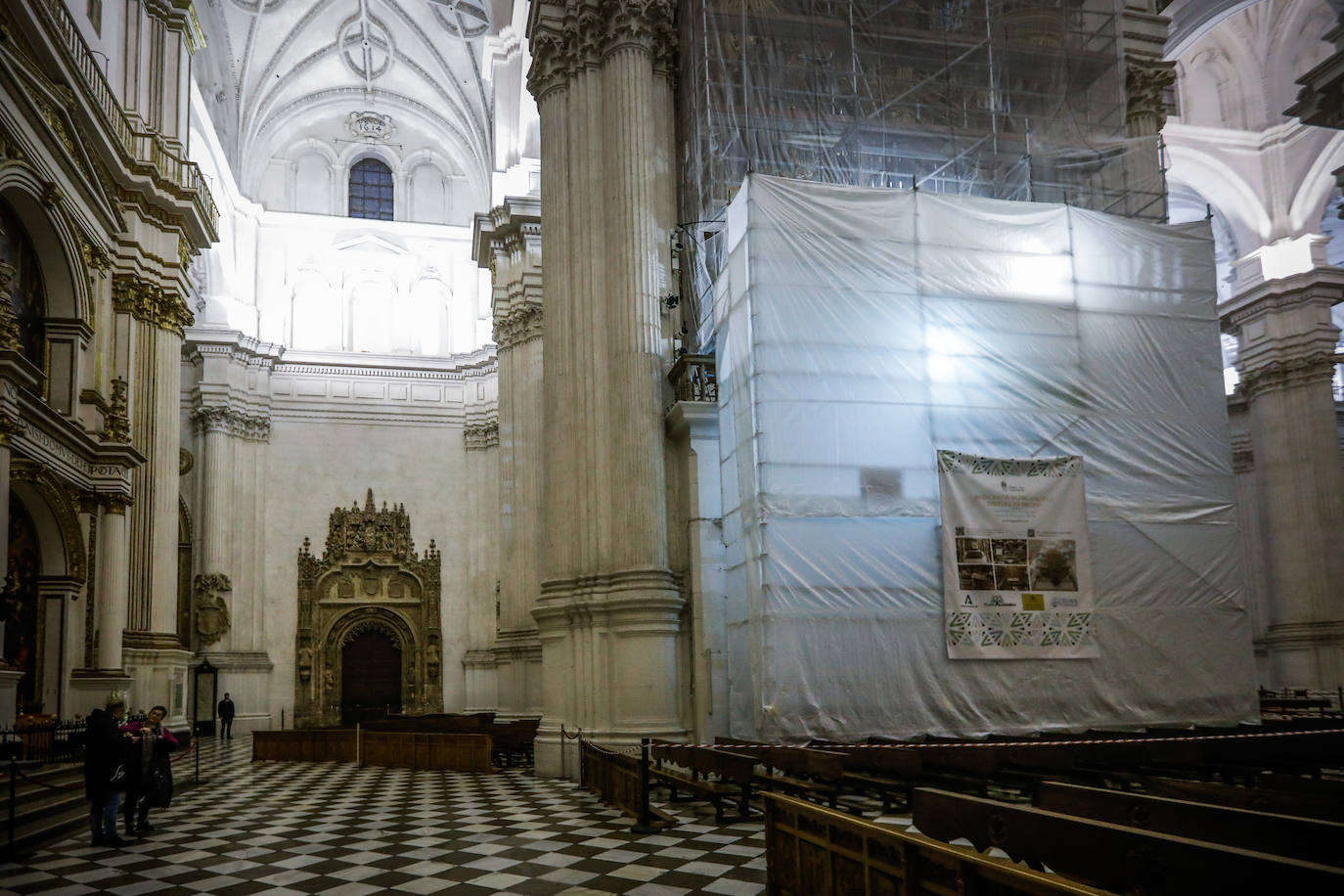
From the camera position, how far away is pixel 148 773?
981 cm

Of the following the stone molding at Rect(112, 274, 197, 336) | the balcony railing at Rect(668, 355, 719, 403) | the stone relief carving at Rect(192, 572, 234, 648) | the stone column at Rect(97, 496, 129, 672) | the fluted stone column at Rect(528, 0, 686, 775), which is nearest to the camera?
the fluted stone column at Rect(528, 0, 686, 775)

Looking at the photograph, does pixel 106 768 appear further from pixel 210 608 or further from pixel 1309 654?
pixel 1309 654

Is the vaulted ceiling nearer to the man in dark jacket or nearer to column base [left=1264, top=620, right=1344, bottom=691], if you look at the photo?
the man in dark jacket

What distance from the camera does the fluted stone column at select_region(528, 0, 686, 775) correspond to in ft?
42.8

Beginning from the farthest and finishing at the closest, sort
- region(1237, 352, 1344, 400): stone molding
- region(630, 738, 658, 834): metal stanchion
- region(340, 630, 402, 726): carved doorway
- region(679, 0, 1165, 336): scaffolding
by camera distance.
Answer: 1. region(340, 630, 402, 726): carved doorway
2. region(1237, 352, 1344, 400): stone molding
3. region(679, 0, 1165, 336): scaffolding
4. region(630, 738, 658, 834): metal stanchion

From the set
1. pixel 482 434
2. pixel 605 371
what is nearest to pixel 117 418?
pixel 605 371

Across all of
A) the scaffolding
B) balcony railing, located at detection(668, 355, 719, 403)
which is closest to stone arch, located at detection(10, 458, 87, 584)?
balcony railing, located at detection(668, 355, 719, 403)

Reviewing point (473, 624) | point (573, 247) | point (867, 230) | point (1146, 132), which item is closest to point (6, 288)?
point (573, 247)

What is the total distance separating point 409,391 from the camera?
30.8m

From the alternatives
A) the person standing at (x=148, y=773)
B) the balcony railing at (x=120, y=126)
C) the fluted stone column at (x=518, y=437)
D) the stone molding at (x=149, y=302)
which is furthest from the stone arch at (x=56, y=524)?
the fluted stone column at (x=518, y=437)

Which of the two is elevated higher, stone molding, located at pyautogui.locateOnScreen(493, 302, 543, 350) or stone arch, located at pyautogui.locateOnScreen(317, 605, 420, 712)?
stone molding, located at pyautogui.locateOnScreen(493, 302, 543, 350)

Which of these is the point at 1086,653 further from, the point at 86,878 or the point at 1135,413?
the point at 86,878

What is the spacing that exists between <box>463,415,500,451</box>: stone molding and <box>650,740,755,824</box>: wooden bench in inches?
812

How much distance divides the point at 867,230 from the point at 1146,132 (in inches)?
286
